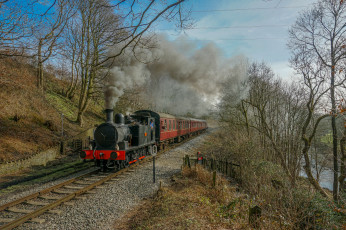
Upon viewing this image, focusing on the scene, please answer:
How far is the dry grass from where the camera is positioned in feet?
14.9

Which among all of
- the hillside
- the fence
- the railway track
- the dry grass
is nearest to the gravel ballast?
the railway track

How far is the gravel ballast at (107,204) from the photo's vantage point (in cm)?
460

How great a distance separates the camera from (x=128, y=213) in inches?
206

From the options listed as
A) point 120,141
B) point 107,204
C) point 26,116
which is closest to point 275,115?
point 120,141

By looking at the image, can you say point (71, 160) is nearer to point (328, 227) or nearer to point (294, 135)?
point (328, 227)

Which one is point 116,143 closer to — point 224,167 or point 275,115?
point 224,167

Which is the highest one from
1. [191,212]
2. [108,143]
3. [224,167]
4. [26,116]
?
[26,116]

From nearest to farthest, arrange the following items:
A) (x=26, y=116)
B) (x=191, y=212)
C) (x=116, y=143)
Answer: (x=191, y=212) < (x=116, y=143) < (x=26, y=116)

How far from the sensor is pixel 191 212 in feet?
16.4

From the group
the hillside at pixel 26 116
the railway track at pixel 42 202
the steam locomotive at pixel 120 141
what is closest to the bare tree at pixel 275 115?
the steam locomotive at pixel 120 141

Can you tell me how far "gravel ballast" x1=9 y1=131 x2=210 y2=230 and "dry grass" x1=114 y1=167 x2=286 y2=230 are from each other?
34 cm

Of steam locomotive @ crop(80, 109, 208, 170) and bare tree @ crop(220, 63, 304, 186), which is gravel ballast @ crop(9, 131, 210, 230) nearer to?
steam locomotive @ crop(80, 109, 208, 170)

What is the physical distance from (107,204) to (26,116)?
1179 cm

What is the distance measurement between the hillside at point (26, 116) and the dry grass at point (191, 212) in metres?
7.85
